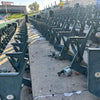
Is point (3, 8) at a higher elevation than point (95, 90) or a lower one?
higher

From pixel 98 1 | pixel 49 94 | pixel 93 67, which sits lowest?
pixel 49 94

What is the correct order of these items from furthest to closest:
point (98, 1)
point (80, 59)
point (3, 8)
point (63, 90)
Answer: point (3, 8) < point (98, 1) < point (80, 59) < point (63, 90)

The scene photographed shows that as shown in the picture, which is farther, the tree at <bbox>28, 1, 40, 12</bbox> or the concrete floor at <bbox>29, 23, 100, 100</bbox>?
the tree at <bbox>28, 1, 40, 12</bbox>

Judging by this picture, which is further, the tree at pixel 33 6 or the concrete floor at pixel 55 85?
the tree at pixel 33 6

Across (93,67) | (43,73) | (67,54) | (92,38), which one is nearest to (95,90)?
(93,67)

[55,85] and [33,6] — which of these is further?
[33,6]

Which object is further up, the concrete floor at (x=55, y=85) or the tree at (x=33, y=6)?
the tree at (x=33, y=6)

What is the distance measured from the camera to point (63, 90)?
99.9 inches

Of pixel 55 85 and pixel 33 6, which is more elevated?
pixel 33 6

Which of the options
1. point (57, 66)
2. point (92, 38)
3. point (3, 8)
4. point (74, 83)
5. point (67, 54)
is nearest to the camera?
point (74, 83)

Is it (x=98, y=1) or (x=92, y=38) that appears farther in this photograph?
(x=98, y=1)

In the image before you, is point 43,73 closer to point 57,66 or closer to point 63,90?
point 57,66

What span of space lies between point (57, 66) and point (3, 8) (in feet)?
243

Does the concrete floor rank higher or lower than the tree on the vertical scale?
lower
